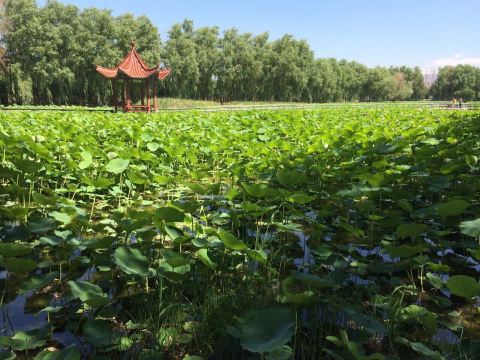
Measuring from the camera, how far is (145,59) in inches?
1464

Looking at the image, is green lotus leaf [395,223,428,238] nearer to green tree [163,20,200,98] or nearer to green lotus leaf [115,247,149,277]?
green lotus leaf [115,247,149,277]

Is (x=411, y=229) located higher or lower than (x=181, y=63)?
lower

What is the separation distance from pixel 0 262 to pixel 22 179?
2050 millimetres

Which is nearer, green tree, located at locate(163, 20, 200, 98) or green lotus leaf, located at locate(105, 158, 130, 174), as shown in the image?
green lotus leaf, located at locate(105, 158, 130, 174)

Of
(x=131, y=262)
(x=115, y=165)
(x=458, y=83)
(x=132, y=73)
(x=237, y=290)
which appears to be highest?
(x=458, y=83)

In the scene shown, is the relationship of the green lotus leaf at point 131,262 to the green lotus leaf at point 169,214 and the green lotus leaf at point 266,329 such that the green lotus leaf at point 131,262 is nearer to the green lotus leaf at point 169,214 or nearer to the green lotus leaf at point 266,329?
the green lotus leaf at point 169,214

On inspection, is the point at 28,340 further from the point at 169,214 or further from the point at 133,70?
the point at 133,70

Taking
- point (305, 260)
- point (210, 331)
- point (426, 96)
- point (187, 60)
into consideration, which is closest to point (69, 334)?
point (210, 331)

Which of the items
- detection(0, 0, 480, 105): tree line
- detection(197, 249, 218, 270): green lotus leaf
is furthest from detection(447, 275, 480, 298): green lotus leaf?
detection(0, 0, 480, 105): tree line

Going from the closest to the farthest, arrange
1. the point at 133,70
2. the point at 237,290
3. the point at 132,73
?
the point at 237,290 → the point at 132,73 → the point at 133,70

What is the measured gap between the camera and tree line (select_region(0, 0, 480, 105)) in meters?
32.5

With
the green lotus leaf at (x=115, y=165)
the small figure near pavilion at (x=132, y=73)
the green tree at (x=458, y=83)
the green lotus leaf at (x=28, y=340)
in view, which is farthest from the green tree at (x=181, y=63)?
the green tree at (x=458, y=83)

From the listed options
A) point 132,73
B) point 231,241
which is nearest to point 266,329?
point 231,241

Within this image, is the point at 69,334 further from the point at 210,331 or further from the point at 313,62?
the point at 313,62
